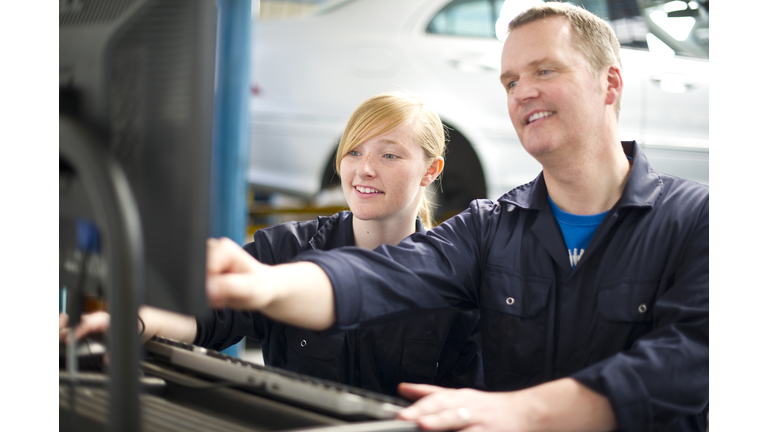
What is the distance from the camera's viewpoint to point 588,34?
3.00 ft

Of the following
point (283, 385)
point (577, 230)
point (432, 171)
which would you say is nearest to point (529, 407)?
point (283, 385)

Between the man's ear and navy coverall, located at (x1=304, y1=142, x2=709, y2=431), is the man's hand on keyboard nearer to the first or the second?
navy coverall, located at (x1=304, y1=142, x2=709, y2=431)

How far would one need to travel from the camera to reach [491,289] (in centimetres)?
95

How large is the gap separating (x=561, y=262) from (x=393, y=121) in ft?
1.49

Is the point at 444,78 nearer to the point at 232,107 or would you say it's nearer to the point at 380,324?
the point at 232,107

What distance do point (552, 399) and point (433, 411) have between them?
0.16 meters

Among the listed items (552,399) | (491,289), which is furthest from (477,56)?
(552,399)

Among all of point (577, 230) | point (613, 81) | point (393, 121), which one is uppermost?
point (613, 81)

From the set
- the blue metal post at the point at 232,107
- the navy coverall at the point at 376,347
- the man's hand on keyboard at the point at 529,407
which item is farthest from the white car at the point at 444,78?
the man's hand on keyboard at the point at 529,407

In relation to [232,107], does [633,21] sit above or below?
above

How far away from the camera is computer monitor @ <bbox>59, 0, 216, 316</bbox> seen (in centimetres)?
43

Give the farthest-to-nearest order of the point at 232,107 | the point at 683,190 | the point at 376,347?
the point at 232,107
the point at 376,347
the point at 683,190

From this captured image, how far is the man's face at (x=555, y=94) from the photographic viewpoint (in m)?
0.89

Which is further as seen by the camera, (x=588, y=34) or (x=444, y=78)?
(x=444, y=78)
